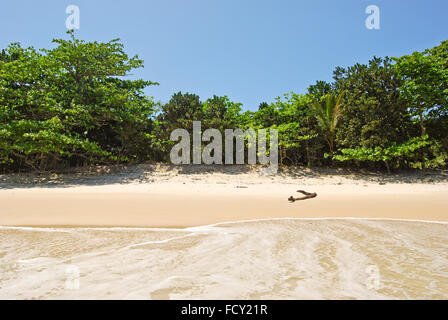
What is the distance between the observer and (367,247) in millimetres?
2998

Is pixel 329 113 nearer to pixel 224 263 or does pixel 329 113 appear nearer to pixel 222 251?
pixel 222 251

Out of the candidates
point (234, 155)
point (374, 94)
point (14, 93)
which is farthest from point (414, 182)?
point (14, 93)

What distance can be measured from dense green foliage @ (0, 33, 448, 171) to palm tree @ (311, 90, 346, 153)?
2.9 inches

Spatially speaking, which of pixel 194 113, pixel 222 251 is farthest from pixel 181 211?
pixel 194 113

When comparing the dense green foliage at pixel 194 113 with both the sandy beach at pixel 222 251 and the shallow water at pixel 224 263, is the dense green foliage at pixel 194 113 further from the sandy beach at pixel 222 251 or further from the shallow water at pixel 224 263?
the shallow water at pixel 224 263

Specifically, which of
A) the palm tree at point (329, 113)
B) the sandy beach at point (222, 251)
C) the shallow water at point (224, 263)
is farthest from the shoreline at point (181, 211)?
the palm tree at point (329, 113)

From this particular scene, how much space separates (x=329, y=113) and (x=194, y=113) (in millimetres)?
9911

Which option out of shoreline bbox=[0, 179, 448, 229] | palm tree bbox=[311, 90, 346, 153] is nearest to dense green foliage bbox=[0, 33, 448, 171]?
palm tree bbox=[311, 90, 346, 153]

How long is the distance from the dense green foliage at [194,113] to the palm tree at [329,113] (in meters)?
0.07

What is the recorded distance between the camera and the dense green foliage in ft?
45.6

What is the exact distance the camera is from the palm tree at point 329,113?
1617 centimetres

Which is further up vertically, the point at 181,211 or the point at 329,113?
the point at 329,113

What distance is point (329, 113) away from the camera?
53.8 feet
